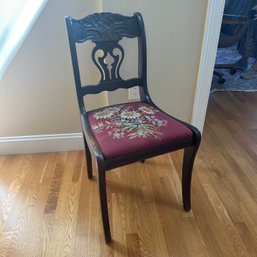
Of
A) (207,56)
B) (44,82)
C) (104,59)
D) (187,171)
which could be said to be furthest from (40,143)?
(207,56)

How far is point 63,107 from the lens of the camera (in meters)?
1.58

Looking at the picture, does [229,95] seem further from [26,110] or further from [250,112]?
[26,110]

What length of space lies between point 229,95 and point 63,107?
1849mm

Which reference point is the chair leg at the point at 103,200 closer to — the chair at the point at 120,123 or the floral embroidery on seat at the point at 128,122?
the chair at the point at 120,123

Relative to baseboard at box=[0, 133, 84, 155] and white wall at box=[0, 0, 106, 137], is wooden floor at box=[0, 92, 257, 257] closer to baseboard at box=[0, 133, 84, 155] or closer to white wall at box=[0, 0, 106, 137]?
baseboard at box=[0, 133, 84, 155]

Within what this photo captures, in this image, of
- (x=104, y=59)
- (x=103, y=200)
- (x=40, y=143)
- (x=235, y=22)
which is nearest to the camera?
(x=103, y=200)

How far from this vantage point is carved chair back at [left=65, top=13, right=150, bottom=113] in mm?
1146

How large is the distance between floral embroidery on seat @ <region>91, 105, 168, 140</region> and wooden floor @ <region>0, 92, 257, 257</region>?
0.47 m

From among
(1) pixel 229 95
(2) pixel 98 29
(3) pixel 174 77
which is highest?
(2) pixel 98 29

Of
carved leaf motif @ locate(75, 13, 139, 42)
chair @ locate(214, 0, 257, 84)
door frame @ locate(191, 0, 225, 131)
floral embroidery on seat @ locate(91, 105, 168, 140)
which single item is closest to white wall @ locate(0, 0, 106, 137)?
carved leaf motif @ locate(75, 13, 139, 42)

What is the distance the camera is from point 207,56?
4.70ft

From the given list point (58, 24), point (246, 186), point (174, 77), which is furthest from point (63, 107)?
point (246, 186)

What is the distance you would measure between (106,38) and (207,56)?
25.0 inches

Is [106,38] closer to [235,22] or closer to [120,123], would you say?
[120,123]
